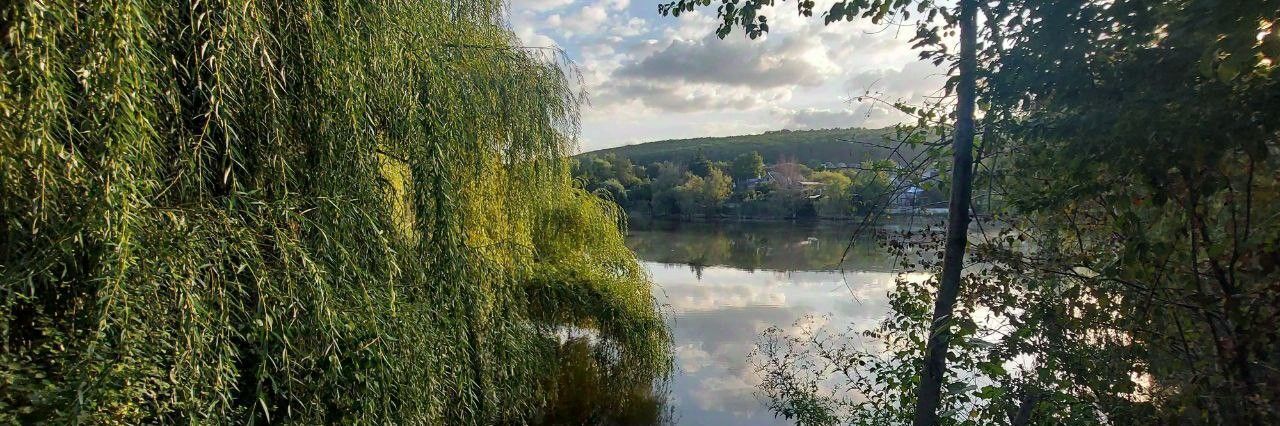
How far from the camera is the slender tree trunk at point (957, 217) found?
1.94 metres

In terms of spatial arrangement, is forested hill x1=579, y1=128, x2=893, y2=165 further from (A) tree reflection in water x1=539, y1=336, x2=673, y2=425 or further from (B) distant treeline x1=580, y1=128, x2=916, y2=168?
(A) tree reflection in water x1=539, y1=336, x2=673, y2=425

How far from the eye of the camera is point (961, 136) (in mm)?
2066

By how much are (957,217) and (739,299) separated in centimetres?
993

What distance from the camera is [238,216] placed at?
7.30 ft

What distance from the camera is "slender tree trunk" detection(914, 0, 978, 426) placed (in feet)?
6.38

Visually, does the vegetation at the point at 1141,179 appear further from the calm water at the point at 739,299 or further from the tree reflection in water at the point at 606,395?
the tree reflection in water at the point at 606,395

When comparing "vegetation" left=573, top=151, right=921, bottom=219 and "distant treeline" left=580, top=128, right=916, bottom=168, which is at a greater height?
"distant treeline" left=580, top=128, right=916, bottom=168

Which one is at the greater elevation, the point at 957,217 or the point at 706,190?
the point at 957,217

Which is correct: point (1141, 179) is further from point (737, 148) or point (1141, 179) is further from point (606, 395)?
point (737, 148)

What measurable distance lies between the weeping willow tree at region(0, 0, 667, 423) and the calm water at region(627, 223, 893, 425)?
2.01 metres

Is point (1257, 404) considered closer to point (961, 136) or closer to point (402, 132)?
point (961, 136)

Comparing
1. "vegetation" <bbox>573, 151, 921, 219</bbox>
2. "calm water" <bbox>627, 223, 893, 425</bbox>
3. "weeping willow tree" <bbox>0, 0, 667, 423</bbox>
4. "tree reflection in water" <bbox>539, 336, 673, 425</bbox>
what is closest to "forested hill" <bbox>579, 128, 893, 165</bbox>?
"vegetation" <bbox>573, 151, 921, 219</bbox>

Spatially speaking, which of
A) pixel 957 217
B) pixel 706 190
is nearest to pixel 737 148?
pixel 706 190

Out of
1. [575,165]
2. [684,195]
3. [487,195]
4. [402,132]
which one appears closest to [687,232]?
[684,195]
